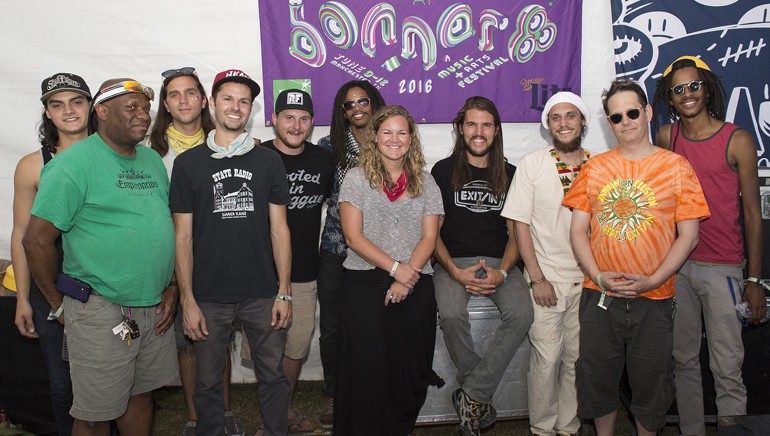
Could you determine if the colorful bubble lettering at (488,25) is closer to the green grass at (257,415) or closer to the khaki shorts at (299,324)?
the khaki shorts at (299,324)

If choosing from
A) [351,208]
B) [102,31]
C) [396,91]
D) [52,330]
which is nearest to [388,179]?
[351,208]

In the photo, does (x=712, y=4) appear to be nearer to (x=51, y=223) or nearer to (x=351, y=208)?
(x=351, y=208)

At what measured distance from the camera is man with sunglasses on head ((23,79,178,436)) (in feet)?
8.61

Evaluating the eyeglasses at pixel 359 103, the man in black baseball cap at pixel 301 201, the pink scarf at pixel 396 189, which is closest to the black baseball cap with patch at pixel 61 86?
the man in black baseball cap at pixel 301 201

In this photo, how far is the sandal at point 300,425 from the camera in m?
3.70

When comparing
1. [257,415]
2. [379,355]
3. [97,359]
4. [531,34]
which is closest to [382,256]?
[379,355]

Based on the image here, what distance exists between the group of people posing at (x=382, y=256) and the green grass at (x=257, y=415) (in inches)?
13.1

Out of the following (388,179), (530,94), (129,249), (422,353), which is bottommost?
(422,353)

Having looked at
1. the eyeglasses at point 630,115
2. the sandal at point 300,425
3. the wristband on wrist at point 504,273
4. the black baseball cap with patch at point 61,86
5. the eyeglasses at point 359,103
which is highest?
the black baseball cap with patch at point 61,86

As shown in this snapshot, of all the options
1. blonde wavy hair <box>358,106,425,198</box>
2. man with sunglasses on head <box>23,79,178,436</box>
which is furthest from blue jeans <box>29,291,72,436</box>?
blonde wavy hair <box>358,106,425,198</box>

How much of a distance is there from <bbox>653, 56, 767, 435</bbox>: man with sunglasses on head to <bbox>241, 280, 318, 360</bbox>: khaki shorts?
7.52 ft

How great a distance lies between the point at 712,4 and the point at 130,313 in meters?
4.69

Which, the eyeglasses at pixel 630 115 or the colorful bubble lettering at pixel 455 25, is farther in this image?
the colorful bubble lettering at pixel 455 25

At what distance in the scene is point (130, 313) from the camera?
2797mm
